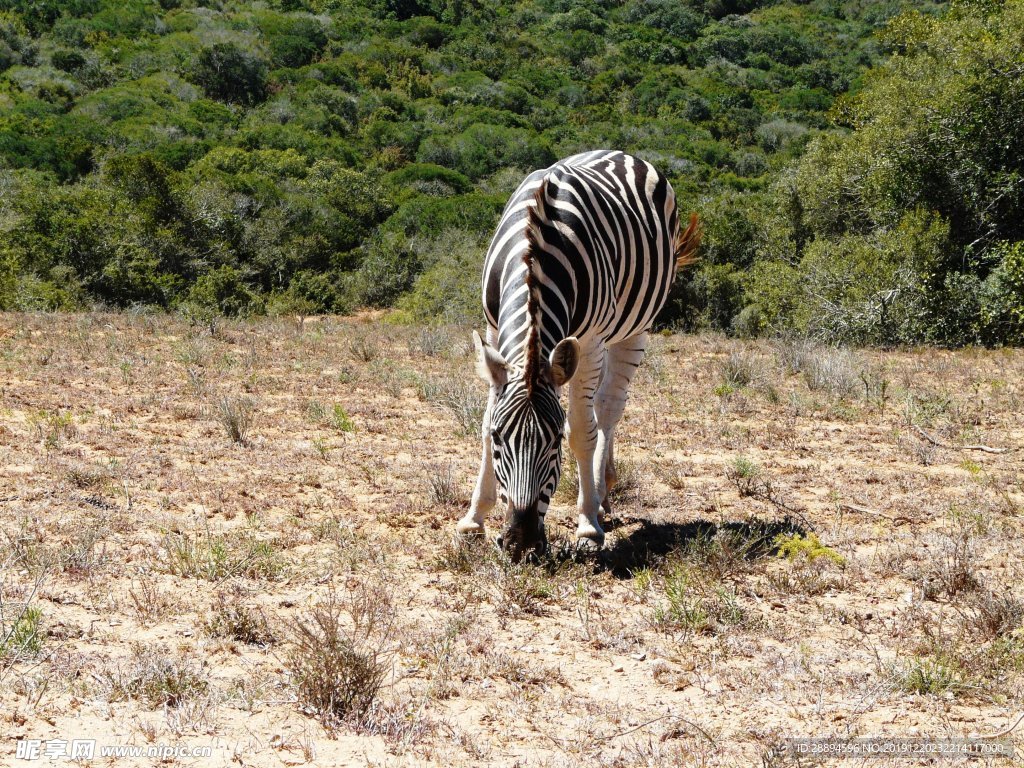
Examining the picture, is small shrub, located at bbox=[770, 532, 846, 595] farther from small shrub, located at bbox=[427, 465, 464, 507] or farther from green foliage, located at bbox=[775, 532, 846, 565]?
small shrub, located at bbox=[427, 465, 464, 507]

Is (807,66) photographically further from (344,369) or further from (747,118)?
(344,369)

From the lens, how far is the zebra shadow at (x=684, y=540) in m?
4.98

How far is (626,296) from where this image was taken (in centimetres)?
625

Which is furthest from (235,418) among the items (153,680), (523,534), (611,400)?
(153,680)

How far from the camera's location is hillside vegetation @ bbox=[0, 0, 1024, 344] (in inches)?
587

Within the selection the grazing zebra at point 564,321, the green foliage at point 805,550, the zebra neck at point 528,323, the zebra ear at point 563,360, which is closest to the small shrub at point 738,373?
the grazing zebra at point 564,321

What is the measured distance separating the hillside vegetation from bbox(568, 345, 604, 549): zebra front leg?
968cm

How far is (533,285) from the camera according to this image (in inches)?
179

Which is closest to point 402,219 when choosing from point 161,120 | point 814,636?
point 161,120

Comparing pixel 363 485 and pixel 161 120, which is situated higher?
pixel 161 120

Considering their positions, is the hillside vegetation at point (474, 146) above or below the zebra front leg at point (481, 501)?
above

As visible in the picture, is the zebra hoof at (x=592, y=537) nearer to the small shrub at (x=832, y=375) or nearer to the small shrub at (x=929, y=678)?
the small shrub at (x=929, y=678)

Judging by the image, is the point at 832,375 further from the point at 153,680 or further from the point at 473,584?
the point at 153,680

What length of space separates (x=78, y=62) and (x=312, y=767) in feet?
170
